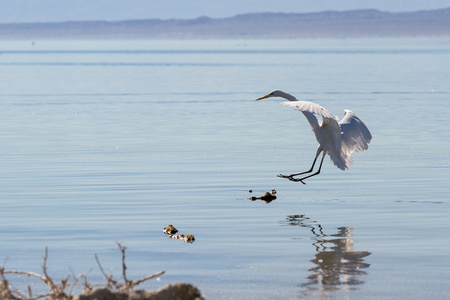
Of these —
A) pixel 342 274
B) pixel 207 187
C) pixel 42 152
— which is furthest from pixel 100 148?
pixel 342 274

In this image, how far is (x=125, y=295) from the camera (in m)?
6.35

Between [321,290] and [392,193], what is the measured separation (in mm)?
5382

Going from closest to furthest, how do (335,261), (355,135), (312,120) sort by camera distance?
(335,261) → (312,120) → (355,135)

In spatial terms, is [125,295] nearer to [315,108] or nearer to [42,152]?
[315,108]

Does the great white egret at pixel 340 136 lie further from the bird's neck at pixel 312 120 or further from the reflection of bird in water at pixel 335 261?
the reflection of bird in water at pixel 335 261

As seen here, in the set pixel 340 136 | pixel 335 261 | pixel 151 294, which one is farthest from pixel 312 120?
pixel 151 294

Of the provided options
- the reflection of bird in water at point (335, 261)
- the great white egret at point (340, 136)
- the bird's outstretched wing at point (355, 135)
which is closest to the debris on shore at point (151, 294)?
the reflection of bird in water at point (335, 261)

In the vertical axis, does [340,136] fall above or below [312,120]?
below

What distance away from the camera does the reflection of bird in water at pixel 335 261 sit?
8.59 metres

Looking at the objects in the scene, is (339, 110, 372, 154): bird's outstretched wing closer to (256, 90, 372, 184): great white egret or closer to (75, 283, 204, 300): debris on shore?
(256, 90, 372, 184): great white egret

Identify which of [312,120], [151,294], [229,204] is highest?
[312,120]

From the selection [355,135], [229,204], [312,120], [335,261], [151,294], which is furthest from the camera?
[355,135]

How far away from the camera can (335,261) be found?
30.8ft

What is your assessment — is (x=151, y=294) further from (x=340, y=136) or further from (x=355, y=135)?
(x=355, y=135)
